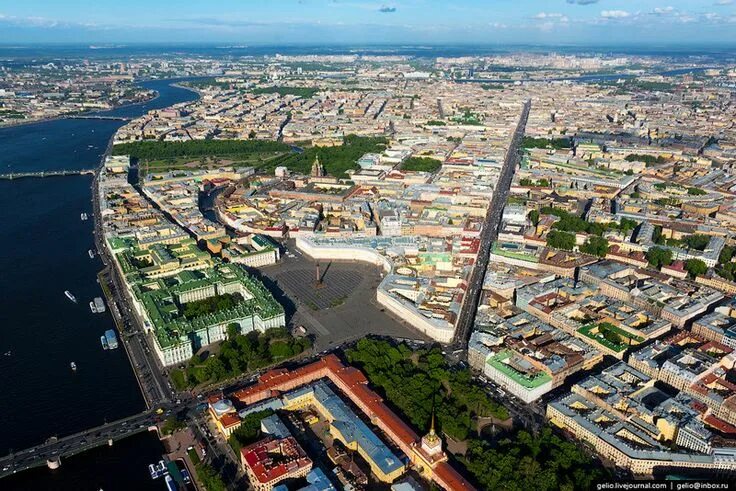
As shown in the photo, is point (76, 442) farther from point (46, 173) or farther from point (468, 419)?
point (46, 173)

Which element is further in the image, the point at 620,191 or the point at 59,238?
the point at 620,191

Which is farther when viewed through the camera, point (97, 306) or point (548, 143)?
point (548, 143)

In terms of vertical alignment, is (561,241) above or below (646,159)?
below

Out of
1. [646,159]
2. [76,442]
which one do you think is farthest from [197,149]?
[646,159]

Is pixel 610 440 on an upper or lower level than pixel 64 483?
upper

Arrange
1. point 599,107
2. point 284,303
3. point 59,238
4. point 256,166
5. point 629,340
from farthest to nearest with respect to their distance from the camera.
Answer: point 599,107 < point 256,166 < point 59,238 < point 284,303 < point 629,340

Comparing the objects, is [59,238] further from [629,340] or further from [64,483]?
[629,340]

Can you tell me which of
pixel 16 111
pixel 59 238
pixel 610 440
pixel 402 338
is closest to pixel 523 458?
pixel 610 440
